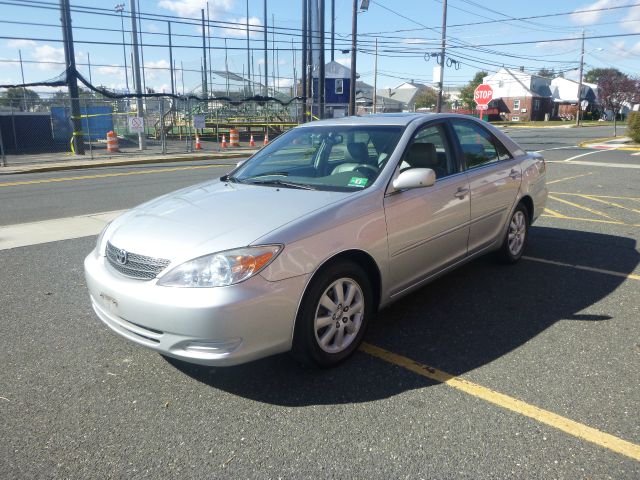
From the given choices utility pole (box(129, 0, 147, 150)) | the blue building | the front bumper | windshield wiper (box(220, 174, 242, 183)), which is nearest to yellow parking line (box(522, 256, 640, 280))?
windshield wiper (box(220, 174, 242, 183))

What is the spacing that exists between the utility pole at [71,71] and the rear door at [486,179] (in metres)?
17.9

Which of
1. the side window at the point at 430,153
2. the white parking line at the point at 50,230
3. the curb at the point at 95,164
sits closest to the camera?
the side window at the point at 430,153

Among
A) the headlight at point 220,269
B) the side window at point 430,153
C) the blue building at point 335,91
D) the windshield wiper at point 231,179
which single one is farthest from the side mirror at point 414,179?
the blue building at point 335,91

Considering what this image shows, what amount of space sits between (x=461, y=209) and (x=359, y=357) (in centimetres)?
159

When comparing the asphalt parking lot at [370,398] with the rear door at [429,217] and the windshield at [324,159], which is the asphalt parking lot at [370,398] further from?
the windshield at [324,159]

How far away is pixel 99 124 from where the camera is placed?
27969 millimetres

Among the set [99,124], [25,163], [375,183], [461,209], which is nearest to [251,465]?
[375,183]

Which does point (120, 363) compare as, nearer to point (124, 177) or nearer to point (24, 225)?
point (24, 225)

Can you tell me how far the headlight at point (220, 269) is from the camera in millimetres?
2805

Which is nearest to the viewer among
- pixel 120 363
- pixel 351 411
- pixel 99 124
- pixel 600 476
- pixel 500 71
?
pixel 600 476

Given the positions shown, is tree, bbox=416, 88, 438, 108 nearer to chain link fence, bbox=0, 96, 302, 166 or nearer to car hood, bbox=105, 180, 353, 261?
chain link fence, bbox=0, 96, 302, 166

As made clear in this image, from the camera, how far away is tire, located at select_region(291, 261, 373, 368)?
306 cm

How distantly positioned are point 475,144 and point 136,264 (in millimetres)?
3249

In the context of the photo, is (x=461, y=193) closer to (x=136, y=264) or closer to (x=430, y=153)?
(x=430, y=153)
